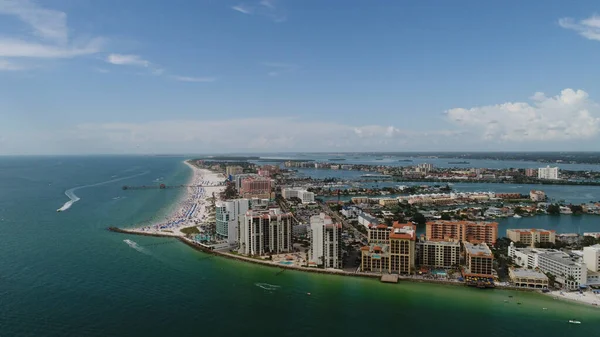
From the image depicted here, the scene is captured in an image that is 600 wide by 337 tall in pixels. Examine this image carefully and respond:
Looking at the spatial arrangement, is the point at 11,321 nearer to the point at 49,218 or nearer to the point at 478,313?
the point at 478,313

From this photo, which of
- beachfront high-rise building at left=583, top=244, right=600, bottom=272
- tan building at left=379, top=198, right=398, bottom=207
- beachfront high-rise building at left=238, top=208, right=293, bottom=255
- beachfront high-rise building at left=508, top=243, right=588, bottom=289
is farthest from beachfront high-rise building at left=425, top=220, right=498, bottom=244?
tan building at left=379, top=198, right=398, bottom=207

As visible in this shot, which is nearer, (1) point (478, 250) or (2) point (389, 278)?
(2) point (389, 278)

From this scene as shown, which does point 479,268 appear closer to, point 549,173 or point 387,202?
point 387,202

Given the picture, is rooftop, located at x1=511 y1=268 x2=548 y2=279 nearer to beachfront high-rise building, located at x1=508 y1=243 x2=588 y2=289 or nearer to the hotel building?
beachfront high-rise building, located at x1=508 y1=243 x2=588 y2=289

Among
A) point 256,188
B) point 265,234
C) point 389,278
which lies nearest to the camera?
point 389,278

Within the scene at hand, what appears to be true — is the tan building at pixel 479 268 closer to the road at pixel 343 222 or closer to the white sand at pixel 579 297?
the white sand at pixel 579 297

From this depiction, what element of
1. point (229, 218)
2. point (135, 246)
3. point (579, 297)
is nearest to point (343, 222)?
point (229, 218)

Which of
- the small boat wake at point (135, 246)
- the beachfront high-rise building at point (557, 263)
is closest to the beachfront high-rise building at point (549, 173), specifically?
the beachfront high-rise building at point (557, 263)
